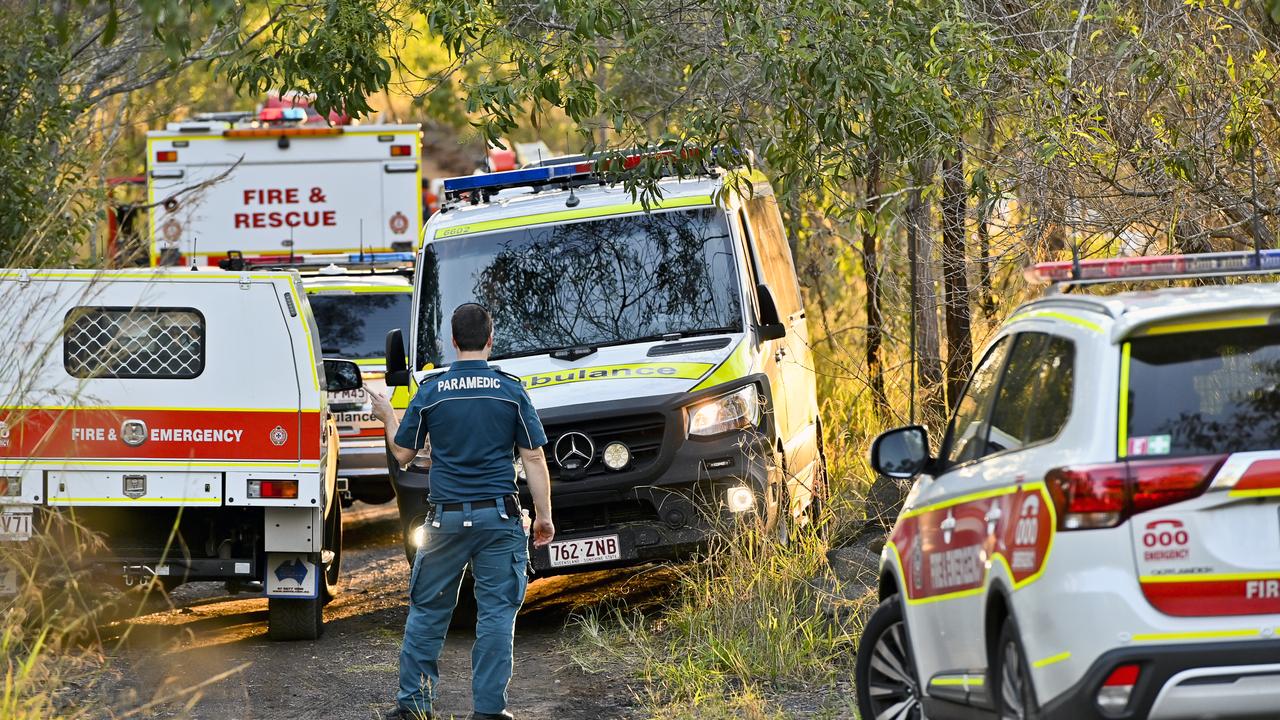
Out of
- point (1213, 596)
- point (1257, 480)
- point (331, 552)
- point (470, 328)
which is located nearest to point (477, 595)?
point (470, 328)

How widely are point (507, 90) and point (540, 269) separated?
135 centimetres

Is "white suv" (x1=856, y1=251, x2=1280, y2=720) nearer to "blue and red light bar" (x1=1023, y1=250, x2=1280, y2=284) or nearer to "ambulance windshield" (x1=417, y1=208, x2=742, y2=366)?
"blue and red light bar" (x1=1023, y1=250, x2=1280, y2=284)

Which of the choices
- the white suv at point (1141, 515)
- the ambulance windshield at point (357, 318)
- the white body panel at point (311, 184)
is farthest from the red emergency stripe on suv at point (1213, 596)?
the white body panel at point (311, 184)

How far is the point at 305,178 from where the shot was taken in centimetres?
1733

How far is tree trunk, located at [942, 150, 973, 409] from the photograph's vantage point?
10.5 m

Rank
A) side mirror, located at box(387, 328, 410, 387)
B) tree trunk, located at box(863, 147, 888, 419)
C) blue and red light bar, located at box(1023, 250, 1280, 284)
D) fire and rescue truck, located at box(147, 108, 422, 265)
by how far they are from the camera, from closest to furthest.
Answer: blue and red light bar, located at box(1023, 250, 1280, 284) → side mirror, located at box(387, 328, 410, 387) → tree trunk, located at box(863, 147, 888, 419) → fire and rescue truck, located at box(147, 108, 422, 265)

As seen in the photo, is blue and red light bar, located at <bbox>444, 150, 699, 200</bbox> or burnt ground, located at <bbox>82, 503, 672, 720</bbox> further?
blue and red light bar, located at <bbox>444, 150, 699, 200</bbox>

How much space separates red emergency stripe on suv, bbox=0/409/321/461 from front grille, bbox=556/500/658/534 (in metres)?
1.40

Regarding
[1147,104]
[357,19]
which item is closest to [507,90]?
[357,19]

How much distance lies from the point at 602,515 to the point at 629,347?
1037mm

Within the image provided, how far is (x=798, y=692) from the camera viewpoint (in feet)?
26.2

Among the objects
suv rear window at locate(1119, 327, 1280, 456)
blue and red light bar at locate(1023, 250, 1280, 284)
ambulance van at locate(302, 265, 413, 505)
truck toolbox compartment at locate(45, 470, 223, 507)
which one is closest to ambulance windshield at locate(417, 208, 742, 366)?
truck toolbox compartment at locate(45, 470, 223, 507)

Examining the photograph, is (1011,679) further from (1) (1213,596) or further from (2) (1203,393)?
(2) (1203,393)

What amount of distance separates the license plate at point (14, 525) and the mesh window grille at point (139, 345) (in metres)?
1.04
